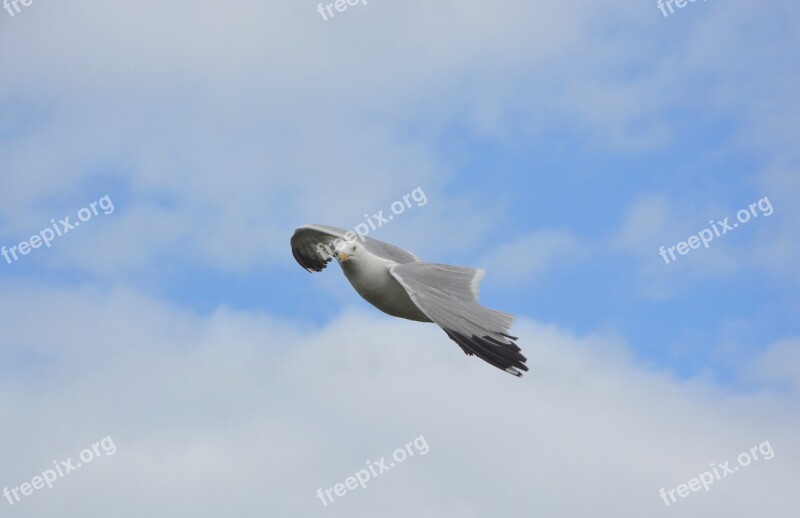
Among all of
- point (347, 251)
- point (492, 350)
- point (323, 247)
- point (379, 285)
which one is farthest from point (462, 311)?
point (323, 247)

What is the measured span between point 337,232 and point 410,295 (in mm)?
3920

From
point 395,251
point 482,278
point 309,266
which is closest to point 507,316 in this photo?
point 482,278

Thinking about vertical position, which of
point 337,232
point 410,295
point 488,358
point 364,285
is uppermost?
point 337,232

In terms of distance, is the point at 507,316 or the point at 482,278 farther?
the point at 482,278

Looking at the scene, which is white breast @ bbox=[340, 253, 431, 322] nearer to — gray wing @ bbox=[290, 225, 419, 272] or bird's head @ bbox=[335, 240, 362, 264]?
bird's head @ bbox=[335, 240, 362, 264]

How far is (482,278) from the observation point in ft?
51.5

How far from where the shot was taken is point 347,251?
15.7 metres

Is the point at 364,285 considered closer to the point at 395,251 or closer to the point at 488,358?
the point at 395,251

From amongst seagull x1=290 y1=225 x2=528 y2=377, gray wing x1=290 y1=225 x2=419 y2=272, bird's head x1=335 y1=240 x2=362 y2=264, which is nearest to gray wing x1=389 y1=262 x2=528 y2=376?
seagull x1=290 y1=225 x2=528 y2=377

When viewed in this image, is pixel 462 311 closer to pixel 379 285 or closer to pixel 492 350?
pixel 492 350

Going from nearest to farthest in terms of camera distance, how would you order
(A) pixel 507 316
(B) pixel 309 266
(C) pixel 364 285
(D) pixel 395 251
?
(A) pixel 507 316 → (C) pixel 364 285 → (D) pixel 395 251 → (B) pixel 309 266

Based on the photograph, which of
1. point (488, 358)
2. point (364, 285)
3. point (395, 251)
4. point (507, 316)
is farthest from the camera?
point (395, 251)

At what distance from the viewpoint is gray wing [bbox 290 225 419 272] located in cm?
1683

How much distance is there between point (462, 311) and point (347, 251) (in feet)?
8.48
